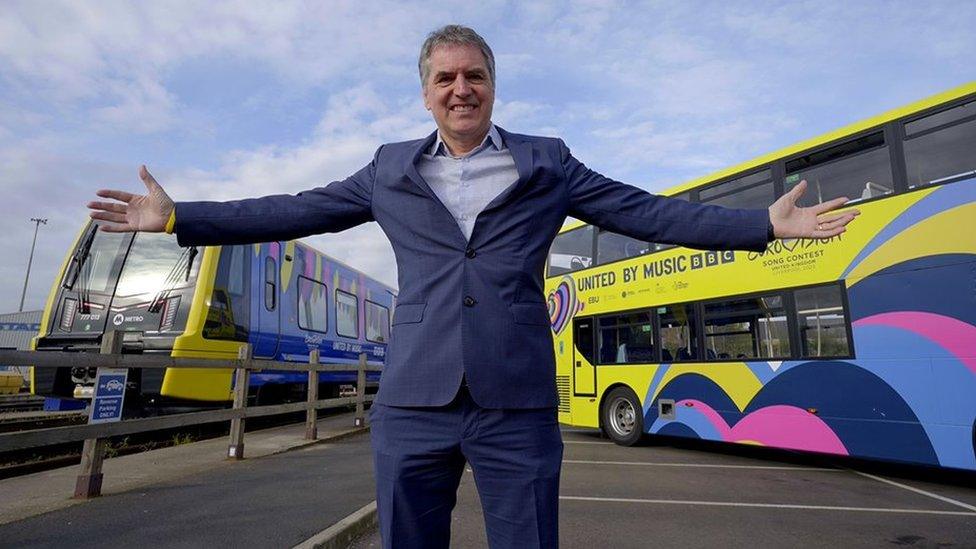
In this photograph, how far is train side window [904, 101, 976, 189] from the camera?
611 cm

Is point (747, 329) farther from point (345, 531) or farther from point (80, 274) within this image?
point (80, 274)

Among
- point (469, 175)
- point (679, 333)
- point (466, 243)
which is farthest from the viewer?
point (679, 333)

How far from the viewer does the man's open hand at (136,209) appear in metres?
1.67

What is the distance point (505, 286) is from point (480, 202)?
26 centimetres

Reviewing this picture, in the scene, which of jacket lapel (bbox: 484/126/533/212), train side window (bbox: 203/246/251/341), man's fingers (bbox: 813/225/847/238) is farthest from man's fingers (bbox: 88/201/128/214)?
train side window (bbox: 203/246/251/341)

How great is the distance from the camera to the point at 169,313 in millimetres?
7996

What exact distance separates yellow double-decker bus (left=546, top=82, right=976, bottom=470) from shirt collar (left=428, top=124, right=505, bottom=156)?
498 centimetres

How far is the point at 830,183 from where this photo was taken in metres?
7.32

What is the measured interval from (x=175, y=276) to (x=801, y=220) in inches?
331

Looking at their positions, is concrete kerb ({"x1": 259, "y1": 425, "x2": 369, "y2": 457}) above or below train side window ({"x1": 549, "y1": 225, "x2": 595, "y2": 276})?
below

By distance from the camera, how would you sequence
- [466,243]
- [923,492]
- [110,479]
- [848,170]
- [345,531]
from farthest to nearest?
1. [848,170]
2. [923,492]
3. [110,479]
4. [345,531]
5. [466,243]

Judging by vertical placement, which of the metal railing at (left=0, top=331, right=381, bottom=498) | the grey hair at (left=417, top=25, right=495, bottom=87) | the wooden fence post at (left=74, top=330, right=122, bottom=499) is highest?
the grey hair at (left=417, top=25, right=495, bottom=87)

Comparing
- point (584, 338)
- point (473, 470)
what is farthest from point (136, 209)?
point (584, 338)

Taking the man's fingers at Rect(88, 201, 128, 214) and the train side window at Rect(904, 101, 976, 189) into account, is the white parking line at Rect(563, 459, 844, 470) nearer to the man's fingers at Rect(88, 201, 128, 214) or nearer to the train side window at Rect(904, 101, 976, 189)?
the train side window at Rect(904, 101, 976, 189)
